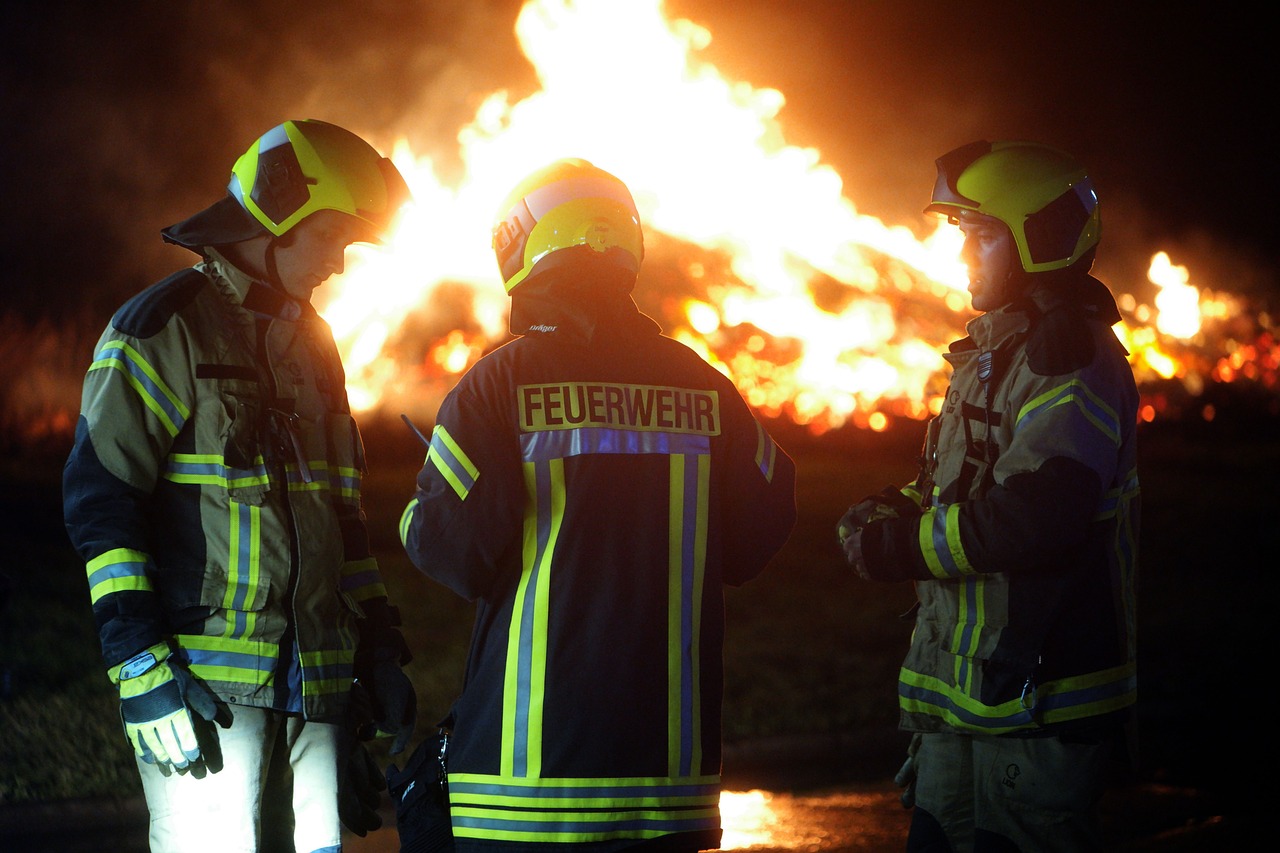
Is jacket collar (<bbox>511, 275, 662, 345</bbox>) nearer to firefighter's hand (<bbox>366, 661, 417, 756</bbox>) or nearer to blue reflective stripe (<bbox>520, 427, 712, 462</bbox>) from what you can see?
blue reflective stripe (<bbox>520, 427, 712, 462</bbox>)

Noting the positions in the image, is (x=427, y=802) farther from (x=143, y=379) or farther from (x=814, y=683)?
(x=814, y=683)

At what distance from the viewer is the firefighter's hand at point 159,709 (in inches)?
111

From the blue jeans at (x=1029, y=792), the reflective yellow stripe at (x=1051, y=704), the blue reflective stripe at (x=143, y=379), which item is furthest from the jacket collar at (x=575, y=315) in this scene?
the blue jeans at (x=1029, y=792)

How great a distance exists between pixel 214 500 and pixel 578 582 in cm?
101

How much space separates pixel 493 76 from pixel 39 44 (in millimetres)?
6023

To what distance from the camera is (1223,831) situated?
20.4 feet

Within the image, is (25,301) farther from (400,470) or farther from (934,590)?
(934,590)

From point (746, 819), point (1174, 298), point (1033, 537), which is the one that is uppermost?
point (1174, 298)

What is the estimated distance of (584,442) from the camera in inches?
111

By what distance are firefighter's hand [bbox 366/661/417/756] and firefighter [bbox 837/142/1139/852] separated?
1368 mm

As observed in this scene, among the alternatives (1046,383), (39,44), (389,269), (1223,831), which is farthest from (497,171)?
(1046,383)

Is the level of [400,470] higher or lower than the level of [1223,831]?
higher

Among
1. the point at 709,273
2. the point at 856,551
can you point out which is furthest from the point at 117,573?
the point at 709,273

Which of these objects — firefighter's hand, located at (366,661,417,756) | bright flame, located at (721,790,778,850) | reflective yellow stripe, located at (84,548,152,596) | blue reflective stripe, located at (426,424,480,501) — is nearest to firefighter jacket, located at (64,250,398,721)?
reflective yellow stripe, located at (84,548,152,596)
